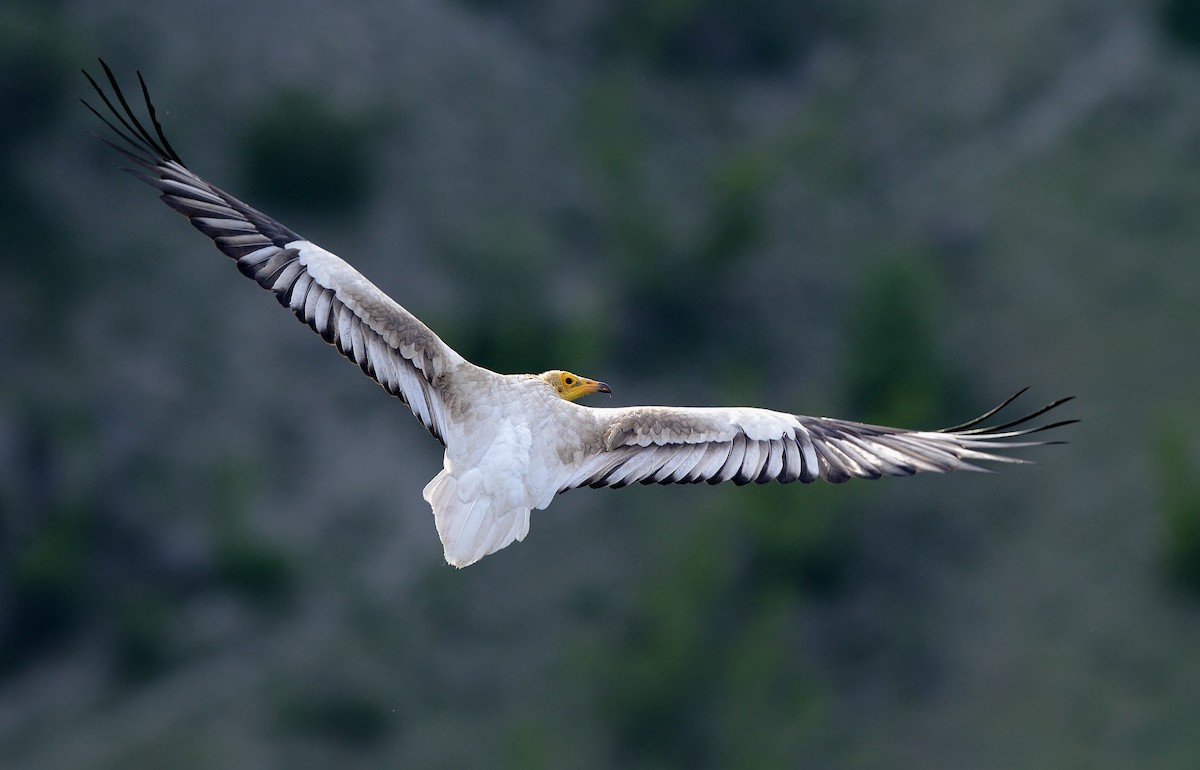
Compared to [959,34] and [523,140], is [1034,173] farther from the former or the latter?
[523,140]

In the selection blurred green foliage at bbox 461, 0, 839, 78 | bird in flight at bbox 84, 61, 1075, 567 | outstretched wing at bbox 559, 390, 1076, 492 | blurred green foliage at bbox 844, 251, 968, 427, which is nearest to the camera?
bird in flight at bbox 84, 61, 1075, 567

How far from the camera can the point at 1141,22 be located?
49.5m

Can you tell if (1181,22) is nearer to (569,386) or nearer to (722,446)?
(569,386)

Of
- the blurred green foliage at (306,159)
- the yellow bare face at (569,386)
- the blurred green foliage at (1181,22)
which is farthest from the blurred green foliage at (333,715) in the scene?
the blurred green foliage at (1181,22)

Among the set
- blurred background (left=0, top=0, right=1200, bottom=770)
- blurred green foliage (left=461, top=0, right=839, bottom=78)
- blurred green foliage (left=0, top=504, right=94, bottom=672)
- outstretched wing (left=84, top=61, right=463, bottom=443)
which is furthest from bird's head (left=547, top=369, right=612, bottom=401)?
blurred green foliage (left=461, top=0, right=839, bottom=78)

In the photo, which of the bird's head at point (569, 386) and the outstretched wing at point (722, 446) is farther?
the bird's head at point (569, 386)

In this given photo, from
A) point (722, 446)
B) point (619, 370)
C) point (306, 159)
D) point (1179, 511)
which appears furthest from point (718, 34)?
point (722, 446)

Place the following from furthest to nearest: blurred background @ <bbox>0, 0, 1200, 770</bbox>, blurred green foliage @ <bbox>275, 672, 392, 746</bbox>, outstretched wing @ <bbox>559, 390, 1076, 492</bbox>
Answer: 1. blurred background @ <bbox>0, 0, 1200, 770</bbox>
2. blurred green foliage @ <bbox>275, 672, 392, 746</bbox>
3. outstretched wing @ <bbox>559, 390, 1076, 492</bbox>

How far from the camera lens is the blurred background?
36.5 meters

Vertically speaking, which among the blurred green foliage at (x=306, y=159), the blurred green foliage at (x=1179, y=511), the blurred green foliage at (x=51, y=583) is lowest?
the blurred green foliage at (x=51, y=583)

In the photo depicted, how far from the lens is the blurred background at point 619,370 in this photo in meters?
36.5

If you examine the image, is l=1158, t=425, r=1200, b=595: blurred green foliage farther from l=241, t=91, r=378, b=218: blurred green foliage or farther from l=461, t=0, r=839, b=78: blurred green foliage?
l=241, t=91, r=378, b=218: blurred green foliage

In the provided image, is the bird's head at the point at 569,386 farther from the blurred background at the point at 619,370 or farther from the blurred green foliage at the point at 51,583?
the blurred green foliage at the point at 51,583

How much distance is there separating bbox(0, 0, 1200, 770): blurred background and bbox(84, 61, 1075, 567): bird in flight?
23.0 meters
